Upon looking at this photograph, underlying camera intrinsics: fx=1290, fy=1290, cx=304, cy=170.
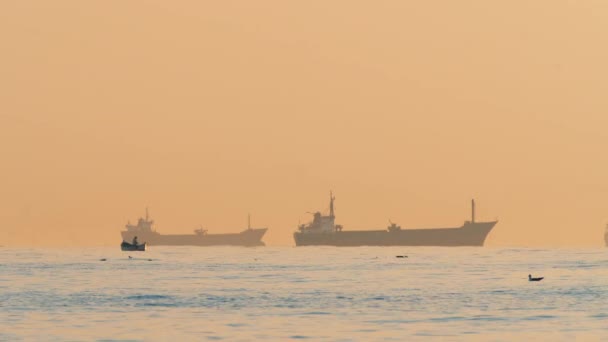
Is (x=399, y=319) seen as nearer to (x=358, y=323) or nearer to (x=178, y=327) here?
(x=358, y=323)

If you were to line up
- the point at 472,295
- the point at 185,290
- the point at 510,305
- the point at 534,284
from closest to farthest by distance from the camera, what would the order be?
the point at 510,305, the point at 472,295, the point at 185,290, the point at 534,284

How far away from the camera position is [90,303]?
71688mm

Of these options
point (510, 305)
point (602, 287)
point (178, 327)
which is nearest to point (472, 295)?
point (510, 305)

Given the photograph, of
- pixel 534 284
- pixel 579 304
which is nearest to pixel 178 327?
pixel 579 304

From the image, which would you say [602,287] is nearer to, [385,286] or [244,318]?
[385,286]

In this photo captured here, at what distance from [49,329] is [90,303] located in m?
17.5

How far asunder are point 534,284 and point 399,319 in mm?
38246

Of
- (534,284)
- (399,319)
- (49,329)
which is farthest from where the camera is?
(534,284)

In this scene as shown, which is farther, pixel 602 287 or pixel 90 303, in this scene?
→ pixel 602 287

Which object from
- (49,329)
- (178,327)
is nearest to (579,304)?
(178,327)

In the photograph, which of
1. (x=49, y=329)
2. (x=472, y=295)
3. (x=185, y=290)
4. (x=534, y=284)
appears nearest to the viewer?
(x=49, y=329)

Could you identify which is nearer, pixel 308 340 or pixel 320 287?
pixel 308 340

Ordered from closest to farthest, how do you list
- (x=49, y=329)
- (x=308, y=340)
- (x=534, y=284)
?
(x=308, y=340), (x=49, y=329), (x=534, y=284)

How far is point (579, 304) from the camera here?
6838 centimetres
